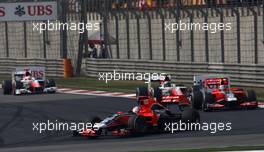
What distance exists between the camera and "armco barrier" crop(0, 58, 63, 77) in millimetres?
43156

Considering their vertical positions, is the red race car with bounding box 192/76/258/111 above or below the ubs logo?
below

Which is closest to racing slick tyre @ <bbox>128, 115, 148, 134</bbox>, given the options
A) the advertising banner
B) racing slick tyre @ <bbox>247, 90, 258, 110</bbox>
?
racing slick tyre @ <bbox>247, 90, 258, 110</bbox>

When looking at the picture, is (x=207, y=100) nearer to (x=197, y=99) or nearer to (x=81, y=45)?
(x=197, y=99)

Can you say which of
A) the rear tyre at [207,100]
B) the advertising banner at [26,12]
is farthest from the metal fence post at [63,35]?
the rear tyre at [207,100]

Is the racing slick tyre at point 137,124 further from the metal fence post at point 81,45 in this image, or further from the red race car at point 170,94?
the metal fence post at point 81,45

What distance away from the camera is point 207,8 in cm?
3544

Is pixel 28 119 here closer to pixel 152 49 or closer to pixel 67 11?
pixel 152 49

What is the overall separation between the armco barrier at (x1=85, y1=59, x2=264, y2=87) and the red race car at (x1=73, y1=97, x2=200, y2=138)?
11222 millimetres

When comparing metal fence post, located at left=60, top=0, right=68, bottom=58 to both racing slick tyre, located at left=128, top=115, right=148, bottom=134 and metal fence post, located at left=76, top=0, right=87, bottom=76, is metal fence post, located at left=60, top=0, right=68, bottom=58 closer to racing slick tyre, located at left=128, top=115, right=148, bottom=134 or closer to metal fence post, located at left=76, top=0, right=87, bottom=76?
metal fence post, located at left=76, top=0, right=87, bottom=76

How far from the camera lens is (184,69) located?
3606 centimetres

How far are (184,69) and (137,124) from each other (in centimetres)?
1557

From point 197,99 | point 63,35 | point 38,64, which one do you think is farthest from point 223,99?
point 38,64

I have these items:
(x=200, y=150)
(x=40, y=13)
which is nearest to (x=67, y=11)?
(x=40, y=13)

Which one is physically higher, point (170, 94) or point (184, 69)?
point (184, 69)
